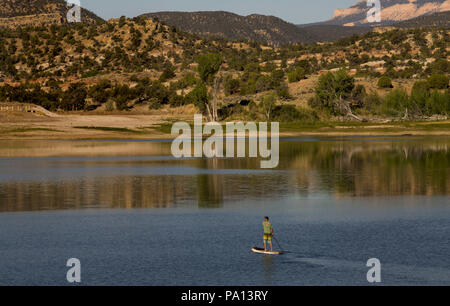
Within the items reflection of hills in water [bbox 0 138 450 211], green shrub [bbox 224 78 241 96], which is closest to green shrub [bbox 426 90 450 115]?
reflection of hills in water [bbox 0 138 450 211]

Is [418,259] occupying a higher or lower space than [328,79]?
lower

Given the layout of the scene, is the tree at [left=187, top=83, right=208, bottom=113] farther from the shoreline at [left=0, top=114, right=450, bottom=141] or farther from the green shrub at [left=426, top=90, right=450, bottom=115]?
the green shrub at [left=426, top=90, right=450, bottom=115]

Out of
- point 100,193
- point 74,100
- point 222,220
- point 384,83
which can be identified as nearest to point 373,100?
point 384,83

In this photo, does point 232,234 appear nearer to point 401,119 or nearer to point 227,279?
point 227,279

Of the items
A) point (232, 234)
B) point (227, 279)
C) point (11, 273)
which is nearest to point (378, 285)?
point (227, 279)

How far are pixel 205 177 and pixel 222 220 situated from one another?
15.5 m

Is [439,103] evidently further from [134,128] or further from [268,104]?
[134,128]

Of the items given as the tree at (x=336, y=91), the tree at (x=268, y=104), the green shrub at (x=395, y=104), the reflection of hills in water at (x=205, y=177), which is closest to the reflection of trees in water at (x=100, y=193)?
the reflection of hills in water at (x=205, y=177)

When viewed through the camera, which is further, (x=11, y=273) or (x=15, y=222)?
(x=15, y=222)

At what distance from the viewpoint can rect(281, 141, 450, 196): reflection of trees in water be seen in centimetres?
3691

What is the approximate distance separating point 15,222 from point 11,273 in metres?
8.52

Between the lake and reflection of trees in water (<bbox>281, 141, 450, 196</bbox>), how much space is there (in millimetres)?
133

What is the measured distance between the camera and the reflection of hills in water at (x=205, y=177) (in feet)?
113

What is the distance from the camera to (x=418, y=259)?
20.5 m
